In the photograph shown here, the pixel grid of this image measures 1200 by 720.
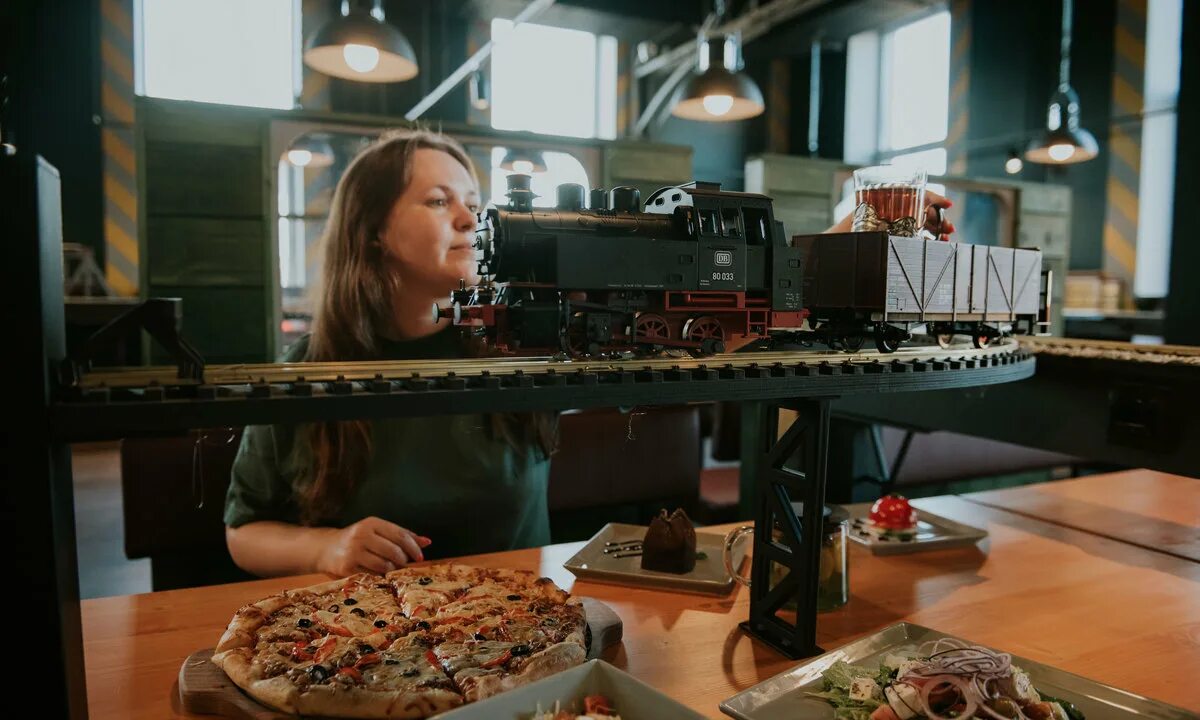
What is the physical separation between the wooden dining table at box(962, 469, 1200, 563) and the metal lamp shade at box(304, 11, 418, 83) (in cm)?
553

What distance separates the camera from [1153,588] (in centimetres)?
212

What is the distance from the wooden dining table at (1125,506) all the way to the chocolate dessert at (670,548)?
1566 mm

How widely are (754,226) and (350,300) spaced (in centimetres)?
136

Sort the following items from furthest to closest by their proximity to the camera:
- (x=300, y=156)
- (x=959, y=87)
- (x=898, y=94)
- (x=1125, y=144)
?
1. (x=898, y=94)
2. (x=959, y=87)
3. (x=1125, y=144)
4. (x=300, y=156)

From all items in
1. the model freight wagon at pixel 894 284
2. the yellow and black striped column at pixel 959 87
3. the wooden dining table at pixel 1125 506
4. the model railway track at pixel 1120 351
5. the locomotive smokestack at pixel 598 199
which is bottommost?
the wooden dining table at pixel 1125 506

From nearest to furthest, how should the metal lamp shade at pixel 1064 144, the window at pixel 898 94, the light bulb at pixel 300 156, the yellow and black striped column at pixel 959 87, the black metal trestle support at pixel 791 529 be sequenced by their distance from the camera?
the black metal trestle support at pixel 791 529
the metal lamp shade at pixel 1064 144
the light bulb at pixel 300 156
the yellow and black striped column at pixel 959 87
the window at pixel 898 94

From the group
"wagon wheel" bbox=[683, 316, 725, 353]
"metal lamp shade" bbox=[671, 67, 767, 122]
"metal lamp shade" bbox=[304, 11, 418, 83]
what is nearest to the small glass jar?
"wagon wheel" bbox=[683, 316, 725, 353]

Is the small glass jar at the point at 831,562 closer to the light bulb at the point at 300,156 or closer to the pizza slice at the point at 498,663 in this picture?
the pizza slice at the point at 498,663

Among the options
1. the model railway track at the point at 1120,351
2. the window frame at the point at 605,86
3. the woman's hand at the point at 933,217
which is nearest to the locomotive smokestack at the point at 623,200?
the woman's hand at the point at 933,217

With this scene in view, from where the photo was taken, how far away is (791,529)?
1594mm

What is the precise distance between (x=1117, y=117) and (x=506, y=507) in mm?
13231

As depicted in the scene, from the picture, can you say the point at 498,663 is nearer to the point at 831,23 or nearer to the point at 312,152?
the point at 312,152

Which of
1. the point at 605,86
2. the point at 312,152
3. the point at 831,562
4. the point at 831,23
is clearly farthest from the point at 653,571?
the point at 605,86

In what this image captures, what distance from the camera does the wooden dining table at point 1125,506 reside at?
8.56 ft
